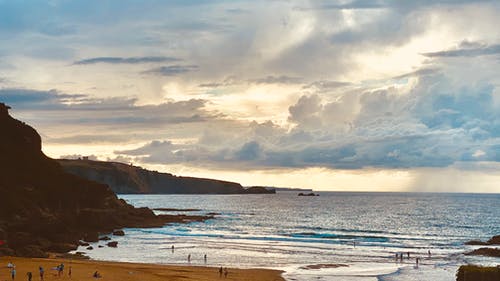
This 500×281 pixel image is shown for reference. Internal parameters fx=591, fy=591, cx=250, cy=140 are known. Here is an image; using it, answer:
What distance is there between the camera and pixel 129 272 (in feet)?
179

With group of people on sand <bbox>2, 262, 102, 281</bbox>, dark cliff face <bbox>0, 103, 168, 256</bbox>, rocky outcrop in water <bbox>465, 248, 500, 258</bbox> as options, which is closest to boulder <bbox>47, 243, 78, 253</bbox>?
dark cliff face <bbox>0, 103, 168, 256</bbox>

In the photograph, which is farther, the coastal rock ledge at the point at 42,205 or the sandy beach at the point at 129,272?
the coastal rock ledge at the point at 42,205

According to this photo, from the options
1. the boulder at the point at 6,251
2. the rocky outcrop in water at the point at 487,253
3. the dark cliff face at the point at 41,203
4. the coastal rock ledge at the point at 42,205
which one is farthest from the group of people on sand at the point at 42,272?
the rocky outcrop in water at the point at 487,253

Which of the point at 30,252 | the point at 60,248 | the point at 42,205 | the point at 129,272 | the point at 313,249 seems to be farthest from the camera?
the point at 42,205

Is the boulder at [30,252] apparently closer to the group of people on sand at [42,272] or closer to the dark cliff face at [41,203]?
the dark cliff face at [41,203]

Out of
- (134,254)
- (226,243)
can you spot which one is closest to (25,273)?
(134,254)

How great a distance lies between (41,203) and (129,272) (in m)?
43.3

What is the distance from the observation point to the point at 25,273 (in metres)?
50.4

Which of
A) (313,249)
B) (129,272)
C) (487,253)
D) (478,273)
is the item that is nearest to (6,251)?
(129,272)

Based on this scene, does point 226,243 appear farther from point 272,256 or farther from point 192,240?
point 272,256

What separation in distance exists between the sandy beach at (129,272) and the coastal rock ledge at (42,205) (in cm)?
941

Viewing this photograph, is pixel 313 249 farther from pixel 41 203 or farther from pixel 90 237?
pixel 41 203

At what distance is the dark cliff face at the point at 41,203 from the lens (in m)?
78.0

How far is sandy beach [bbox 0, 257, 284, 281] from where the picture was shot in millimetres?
50719
